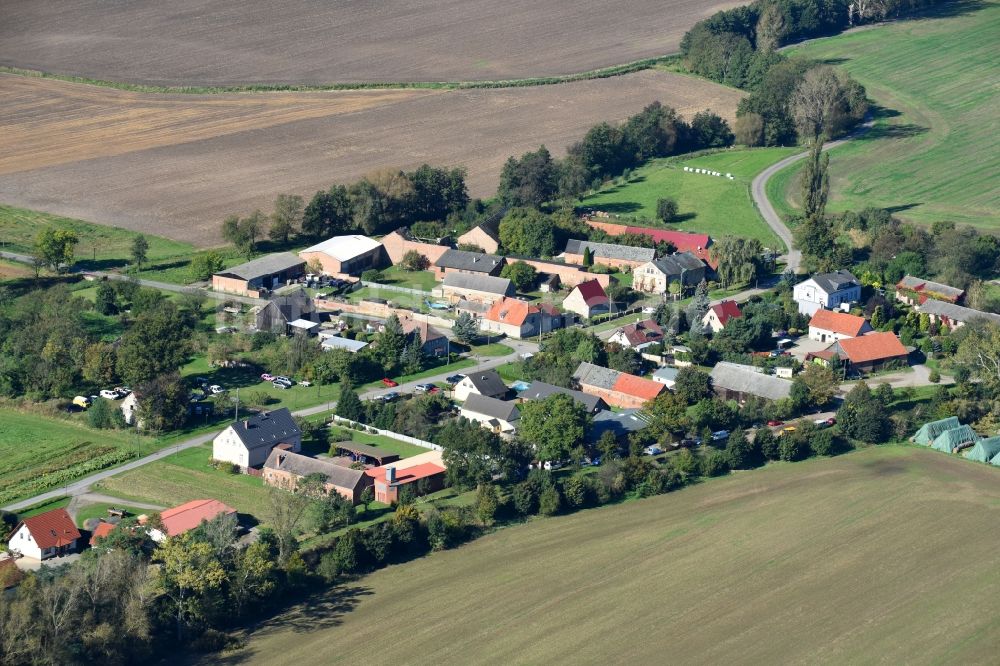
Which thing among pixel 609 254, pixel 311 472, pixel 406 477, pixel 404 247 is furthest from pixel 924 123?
pixel 311 472

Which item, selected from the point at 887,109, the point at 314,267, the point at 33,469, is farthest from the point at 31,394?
the point at 887,109

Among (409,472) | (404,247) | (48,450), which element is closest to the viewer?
(409,472)

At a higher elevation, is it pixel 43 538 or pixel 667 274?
pixel 43 538

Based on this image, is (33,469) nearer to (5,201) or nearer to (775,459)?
(775,459)

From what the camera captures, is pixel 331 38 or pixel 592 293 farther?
pixel 331 38

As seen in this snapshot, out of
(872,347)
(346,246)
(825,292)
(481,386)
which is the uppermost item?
(346,246)

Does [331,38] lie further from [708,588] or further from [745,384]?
[708,588]

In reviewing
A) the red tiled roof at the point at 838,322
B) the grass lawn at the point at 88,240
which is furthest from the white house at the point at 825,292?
the grass lawn at the point at 88,240
